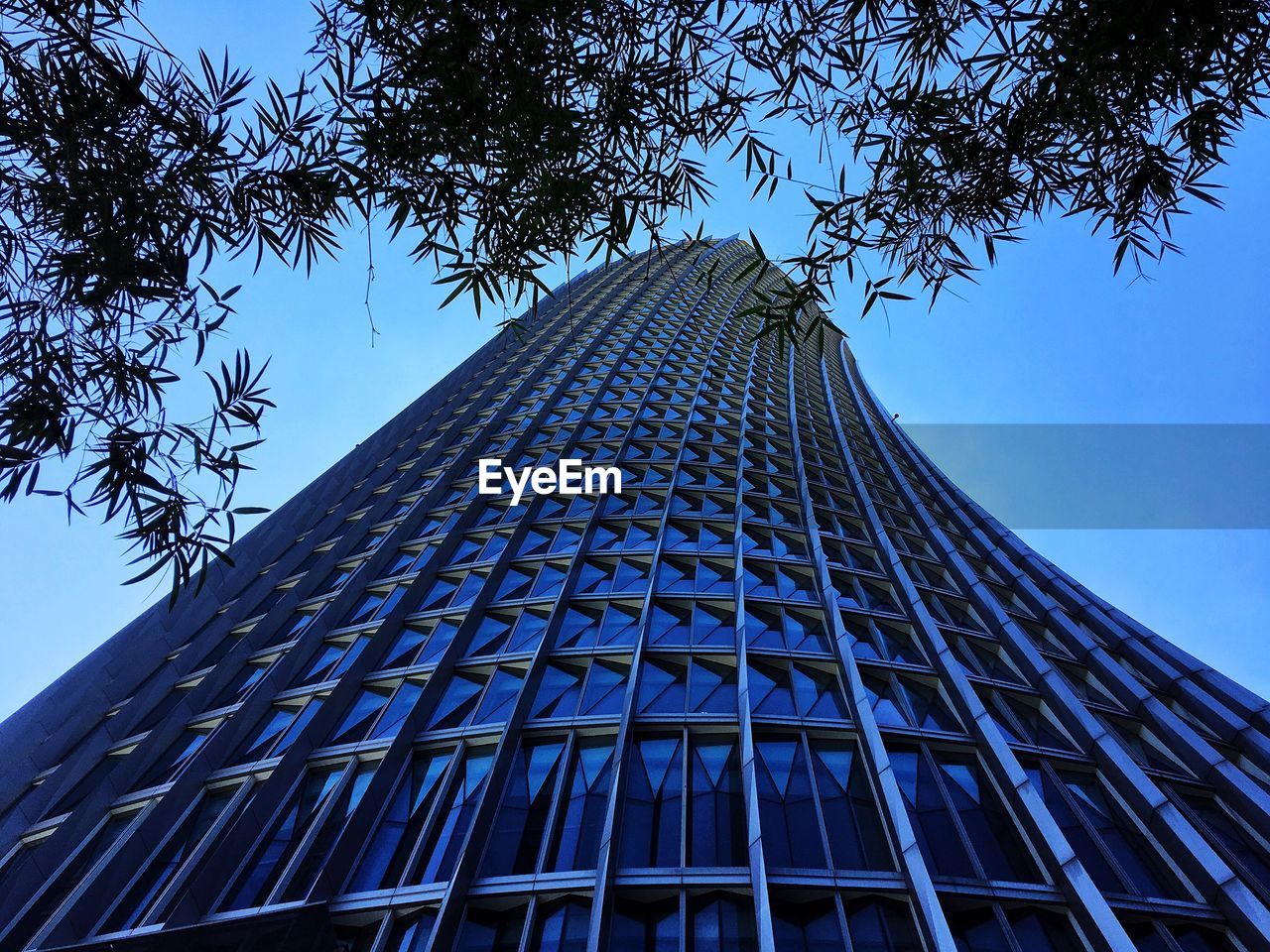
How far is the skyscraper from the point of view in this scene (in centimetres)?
803

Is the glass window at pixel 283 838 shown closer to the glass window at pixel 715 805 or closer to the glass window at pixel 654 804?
the glass window at pixel 654 804

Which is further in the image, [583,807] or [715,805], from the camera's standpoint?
[583,807]

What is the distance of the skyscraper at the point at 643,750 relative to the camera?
26.3 ft

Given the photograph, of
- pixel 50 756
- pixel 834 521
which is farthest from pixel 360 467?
pixel 834 521

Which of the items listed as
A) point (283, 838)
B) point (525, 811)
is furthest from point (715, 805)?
point (283, 838)

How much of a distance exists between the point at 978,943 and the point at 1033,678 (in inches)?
243

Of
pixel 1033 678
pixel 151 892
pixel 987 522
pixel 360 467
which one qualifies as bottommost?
pixel 151 892

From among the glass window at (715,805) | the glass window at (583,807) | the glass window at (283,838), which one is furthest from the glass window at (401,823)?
the glass window at (715,805)

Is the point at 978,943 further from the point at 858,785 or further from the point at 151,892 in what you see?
the point at 151,892

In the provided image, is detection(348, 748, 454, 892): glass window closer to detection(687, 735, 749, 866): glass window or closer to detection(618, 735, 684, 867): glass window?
detection(618, 735, 684, 867): glass window

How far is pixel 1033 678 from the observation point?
1248 cm

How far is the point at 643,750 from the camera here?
1052 centimetres

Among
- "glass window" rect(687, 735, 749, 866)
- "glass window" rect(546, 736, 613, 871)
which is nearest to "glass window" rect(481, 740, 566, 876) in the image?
"glass window" rect(546, 736, 613, 871)

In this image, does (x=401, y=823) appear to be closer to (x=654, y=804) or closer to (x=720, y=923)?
(x=654, y=804)
